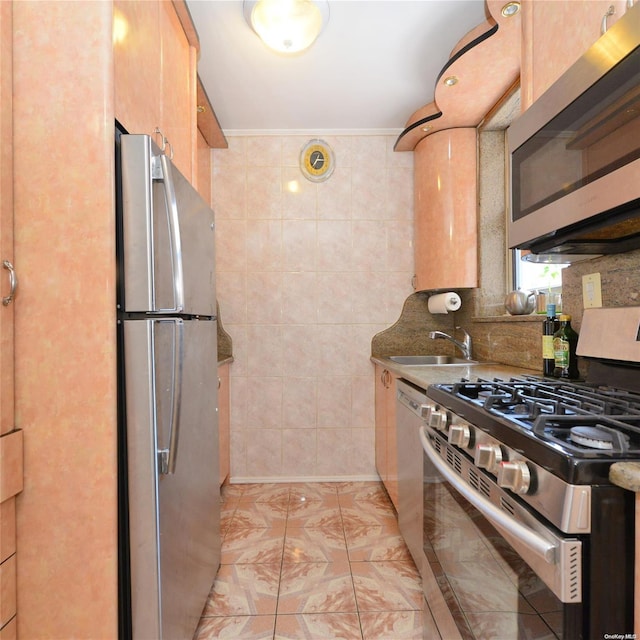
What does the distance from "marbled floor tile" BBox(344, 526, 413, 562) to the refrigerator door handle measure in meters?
1.24

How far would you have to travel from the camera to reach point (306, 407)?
9.80 feet

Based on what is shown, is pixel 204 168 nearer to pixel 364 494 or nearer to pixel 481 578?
pixel 364 494

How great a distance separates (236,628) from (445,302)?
2.00 metres

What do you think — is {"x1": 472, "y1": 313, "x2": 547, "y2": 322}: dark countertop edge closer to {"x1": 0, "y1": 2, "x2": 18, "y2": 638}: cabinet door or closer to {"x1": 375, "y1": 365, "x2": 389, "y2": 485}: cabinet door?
{"x1": 375, "y1": 365, "x2": 389, "y2": 485}: cabinet door

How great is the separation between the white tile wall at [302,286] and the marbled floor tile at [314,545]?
74 centimetres

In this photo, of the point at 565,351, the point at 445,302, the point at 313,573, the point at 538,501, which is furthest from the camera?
the point at 445,302

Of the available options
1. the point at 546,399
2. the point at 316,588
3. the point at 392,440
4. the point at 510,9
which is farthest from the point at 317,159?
the point at 316,588

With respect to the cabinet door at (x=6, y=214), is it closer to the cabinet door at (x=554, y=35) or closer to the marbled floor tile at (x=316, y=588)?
the marbled floor tile at (x=316, y=588)

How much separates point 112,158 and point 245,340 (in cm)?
200

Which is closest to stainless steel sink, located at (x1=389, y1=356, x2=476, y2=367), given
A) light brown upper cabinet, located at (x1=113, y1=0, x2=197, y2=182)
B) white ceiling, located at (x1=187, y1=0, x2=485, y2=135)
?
white ceiling, located at (x1=187, y1=0, x2=485, y2=135)

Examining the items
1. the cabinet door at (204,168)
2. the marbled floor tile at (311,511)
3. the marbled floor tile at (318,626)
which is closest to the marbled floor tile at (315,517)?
the marbled floor tile at (311,511)

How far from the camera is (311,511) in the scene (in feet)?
8.22

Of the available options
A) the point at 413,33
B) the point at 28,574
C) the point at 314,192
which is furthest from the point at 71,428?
the point at 314,192

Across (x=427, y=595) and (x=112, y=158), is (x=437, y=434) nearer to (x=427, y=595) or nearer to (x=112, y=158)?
(x=427, y=595)
